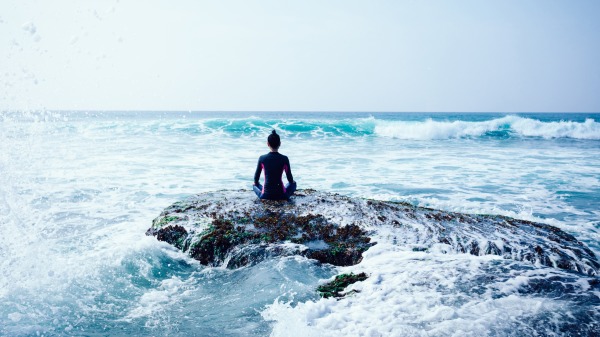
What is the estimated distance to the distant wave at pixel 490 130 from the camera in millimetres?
35375

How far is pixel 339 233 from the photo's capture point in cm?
550

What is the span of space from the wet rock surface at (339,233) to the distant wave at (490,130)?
2962cm

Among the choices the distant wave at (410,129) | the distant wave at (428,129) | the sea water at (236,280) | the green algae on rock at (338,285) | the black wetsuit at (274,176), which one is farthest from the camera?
the distant wave at (428,129)

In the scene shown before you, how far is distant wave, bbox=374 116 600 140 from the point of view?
35.4 meters

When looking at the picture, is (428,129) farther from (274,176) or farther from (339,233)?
(339,233)

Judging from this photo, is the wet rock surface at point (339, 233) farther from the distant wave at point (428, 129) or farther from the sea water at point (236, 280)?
the distant wave at point (428, 129)

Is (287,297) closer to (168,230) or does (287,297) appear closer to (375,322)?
(375,322)

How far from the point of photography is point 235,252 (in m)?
5.24

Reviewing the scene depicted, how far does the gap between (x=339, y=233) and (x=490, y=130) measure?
3935 centimetres

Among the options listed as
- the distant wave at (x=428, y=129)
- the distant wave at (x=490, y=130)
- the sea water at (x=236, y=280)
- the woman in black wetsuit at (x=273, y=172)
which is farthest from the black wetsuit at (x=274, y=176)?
the distant wave at (x=490, y=130)

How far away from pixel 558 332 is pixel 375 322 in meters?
1.42

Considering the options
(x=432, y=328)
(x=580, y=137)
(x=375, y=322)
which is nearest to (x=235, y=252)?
(x=375, y=322)

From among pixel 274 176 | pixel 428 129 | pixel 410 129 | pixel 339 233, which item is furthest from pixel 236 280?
pixel 428 129

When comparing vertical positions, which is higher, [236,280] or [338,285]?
[338,285]
